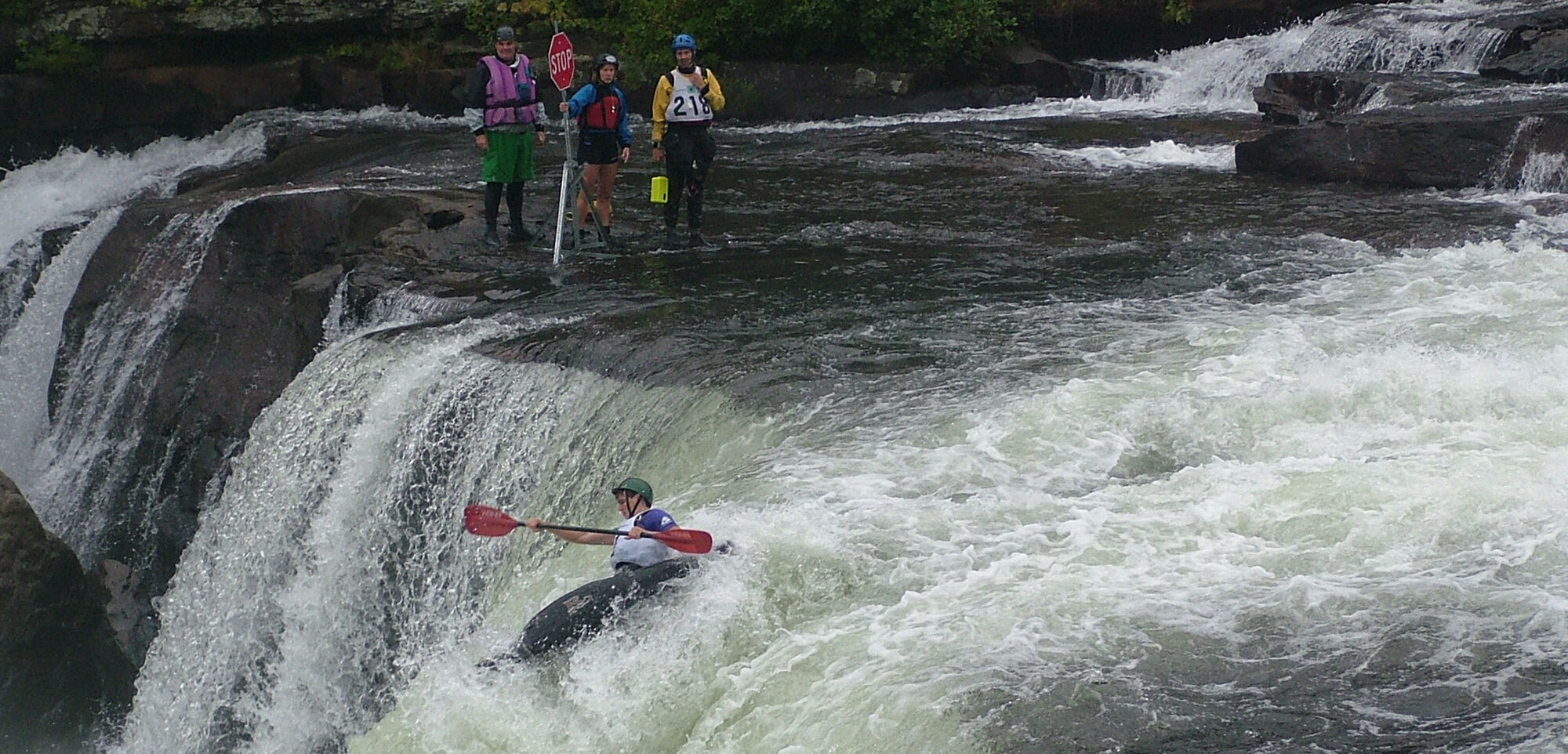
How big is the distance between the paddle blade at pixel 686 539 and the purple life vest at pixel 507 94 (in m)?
5.14

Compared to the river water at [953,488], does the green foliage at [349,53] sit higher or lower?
higher

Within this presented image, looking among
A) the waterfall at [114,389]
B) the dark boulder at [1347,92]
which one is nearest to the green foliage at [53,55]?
the waterfall at [114,389]

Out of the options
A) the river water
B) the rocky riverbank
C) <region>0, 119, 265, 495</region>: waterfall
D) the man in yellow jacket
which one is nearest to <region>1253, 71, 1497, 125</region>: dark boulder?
the rocky riverbank

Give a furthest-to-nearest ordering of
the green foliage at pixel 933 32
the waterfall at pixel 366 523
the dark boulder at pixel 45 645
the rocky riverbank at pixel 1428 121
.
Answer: the green foliage at pixel 933 32
the rocky riverbank at pixel 1428 121
the dark boulder at pixel 45 645
the waterfall at pixel 366 523

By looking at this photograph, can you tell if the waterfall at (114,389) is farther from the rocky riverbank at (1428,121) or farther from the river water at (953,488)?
the rocky riverbank at (1428,121)

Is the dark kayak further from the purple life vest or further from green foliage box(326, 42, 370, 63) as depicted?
green foliage box(326, 42, 370, 63)

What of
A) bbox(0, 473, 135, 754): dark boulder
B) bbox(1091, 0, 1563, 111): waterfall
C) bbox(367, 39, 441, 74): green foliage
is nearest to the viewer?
bbox(0, 473, 135, 754): dark boulder

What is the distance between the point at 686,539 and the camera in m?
6.03

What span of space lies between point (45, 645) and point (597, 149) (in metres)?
4.76

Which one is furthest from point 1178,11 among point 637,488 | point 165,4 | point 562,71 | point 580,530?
point 580,530

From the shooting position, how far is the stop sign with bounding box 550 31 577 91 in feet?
33.6

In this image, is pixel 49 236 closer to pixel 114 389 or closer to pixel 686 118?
pixel 114 389

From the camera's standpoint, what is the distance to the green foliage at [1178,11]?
19.1m

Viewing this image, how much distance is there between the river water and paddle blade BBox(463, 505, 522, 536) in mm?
424
